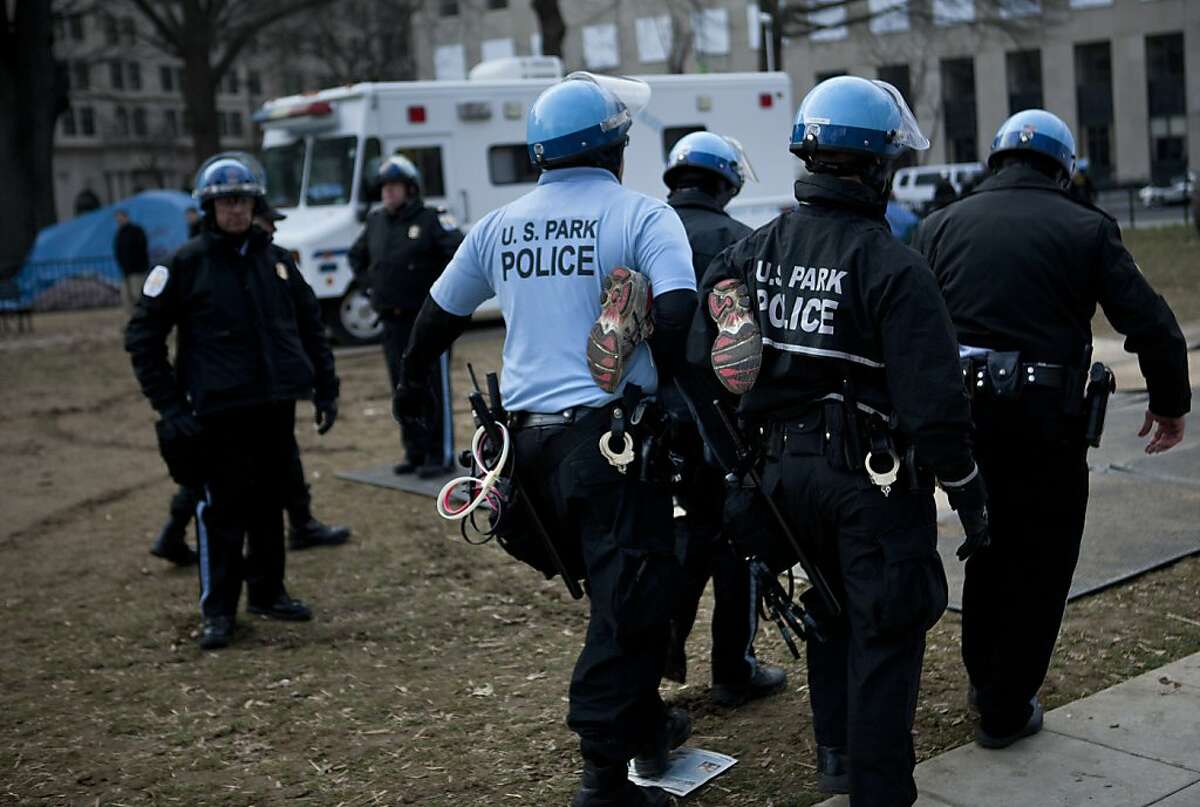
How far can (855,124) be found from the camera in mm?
3588

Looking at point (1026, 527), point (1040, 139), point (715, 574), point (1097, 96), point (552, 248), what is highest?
point (1097, 96)

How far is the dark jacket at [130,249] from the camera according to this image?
2192 centimetres

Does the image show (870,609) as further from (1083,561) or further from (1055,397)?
(1083,561)

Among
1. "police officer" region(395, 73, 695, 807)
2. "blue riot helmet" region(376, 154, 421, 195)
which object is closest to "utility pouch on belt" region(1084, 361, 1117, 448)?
"police officer" region(395, 73, 695, 807)

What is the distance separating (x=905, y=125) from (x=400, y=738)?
Result: 2.65m

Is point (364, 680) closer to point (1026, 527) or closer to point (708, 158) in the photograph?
point (708, 158)

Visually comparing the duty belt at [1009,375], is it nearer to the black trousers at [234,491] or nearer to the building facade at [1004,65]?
the black trousers at [234,491]

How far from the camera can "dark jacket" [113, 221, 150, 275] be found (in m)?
21.9

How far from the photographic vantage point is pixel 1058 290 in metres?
4.25

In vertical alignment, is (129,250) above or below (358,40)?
below

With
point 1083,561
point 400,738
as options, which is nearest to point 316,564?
point 400,738

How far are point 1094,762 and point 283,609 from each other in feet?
12.0

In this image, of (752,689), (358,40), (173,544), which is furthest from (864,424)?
(358,40)

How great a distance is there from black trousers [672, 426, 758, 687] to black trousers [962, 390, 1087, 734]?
828 mm
